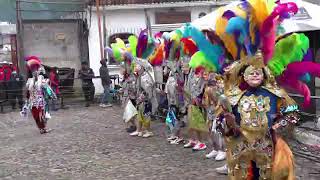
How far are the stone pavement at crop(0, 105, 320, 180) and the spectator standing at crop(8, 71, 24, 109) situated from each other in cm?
415

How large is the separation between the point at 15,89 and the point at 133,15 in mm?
5945

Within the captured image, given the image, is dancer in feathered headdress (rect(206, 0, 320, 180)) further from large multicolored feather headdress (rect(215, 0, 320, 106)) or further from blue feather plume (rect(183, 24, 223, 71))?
blue feather plume (rect(183, 24, 223, 71))

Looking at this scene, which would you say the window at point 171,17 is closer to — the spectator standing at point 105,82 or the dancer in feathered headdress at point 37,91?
the spectator standing at point 105,82

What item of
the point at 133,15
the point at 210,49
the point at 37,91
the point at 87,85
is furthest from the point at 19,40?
the point at 210,49

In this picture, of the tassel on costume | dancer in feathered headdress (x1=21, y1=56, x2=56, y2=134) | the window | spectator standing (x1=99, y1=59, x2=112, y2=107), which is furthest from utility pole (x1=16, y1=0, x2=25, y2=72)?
the tassel on costume

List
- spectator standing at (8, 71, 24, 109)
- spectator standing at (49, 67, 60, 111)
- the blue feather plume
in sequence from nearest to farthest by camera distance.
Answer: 1. the blue feather plume
2. spectator standing at (49, 67, 60, 111)
3. spectator standing at (8, 71, 24, 109)

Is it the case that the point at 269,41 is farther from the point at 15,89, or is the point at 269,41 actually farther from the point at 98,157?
the point at 15,89

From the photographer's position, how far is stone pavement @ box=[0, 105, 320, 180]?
7.14 meters

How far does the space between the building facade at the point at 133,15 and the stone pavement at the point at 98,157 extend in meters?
7.73

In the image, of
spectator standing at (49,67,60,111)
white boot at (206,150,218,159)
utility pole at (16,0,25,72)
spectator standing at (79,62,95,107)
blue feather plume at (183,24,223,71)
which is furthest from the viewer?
utility pole at (16,0,25,72)

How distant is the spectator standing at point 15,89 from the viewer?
16547mm

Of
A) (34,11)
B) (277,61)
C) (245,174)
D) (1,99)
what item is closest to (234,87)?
(277,61)

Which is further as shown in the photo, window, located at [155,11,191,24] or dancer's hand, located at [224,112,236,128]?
window, located at [155,11,191,24]

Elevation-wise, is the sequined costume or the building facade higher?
the building facade
